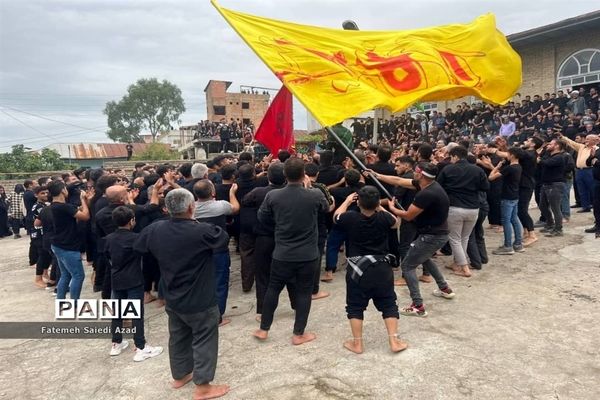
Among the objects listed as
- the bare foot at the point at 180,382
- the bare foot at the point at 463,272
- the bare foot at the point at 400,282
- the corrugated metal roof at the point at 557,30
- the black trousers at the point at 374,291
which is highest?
the corrugated metal roof at the point at 557,30

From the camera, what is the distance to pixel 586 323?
410 cm

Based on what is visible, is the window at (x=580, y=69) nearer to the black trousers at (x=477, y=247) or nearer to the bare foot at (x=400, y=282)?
the black trousers at (x=477, y=247)

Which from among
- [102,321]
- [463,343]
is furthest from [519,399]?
[102,321]

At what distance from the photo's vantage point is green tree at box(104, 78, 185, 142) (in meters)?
57.0

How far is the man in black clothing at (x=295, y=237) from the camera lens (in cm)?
392

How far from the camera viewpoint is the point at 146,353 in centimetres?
402

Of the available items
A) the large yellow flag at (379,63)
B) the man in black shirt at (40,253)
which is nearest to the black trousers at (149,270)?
the man in black shirt at (40,253)

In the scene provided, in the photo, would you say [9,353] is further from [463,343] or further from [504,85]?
[504,85]

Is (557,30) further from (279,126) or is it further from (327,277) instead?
(327,277)

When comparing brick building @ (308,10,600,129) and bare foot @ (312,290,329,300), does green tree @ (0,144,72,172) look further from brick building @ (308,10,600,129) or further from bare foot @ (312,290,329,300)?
bare foot @ (312,290,329,300)

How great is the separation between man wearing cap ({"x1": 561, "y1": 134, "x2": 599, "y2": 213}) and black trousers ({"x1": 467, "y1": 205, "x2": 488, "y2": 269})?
2.67m

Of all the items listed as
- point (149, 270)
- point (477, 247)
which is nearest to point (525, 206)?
point (477, 247)

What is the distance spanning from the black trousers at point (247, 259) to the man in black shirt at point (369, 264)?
1.76 meters

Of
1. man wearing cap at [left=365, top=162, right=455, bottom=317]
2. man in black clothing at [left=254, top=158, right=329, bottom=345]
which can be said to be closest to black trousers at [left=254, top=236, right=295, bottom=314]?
man in black clothing at [left=254, top=158, right=329, bottom=345]
